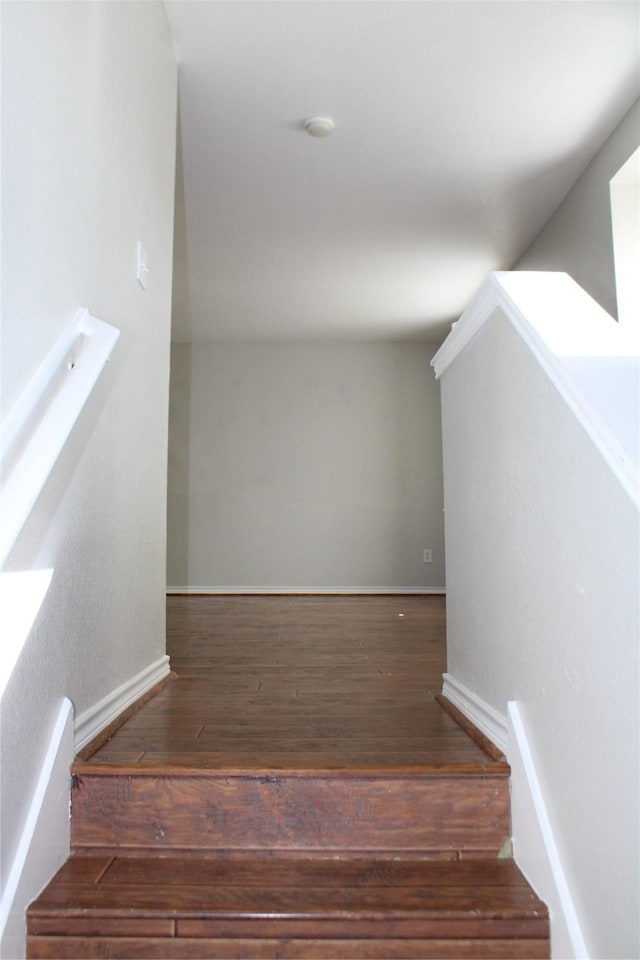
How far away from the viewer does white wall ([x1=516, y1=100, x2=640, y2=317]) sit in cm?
281

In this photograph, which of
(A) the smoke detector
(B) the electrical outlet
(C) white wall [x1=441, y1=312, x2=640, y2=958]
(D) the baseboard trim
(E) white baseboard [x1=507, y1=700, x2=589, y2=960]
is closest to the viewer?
(C) white wall [x1=441, y1=312, x2=640, y2=958]

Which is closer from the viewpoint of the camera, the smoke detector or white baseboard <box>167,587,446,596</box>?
the smoke detector

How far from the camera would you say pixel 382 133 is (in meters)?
2.89

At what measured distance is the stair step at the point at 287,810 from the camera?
4.03ft

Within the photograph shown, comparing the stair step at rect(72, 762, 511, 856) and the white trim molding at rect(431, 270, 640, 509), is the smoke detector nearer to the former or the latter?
the white trim molding at rect(431, 270, 640, 509)

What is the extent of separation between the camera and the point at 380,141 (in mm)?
2955

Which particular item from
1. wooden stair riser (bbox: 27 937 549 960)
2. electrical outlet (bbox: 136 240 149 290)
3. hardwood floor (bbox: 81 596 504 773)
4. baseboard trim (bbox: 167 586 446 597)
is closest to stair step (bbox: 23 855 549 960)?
wooden stair riser (bbox: 27 937 549 960)

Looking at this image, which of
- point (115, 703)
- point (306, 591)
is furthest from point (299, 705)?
point (306, 591)

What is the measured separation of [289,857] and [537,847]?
0.45 meters

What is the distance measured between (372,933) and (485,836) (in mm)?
316

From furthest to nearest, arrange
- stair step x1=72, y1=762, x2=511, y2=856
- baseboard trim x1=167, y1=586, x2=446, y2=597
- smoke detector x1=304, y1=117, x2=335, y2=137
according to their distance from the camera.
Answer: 1. baseboard trim x1=167, y1=586, x2=446, y2=597
2. smoke detector x1=304, y1=117, x2=335, y2=137
3. stair step x1=72, y1=762, x2=511, y2=856

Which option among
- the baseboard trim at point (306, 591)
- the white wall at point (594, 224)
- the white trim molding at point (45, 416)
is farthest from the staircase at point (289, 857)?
the baseboard trim at point (306, 591)

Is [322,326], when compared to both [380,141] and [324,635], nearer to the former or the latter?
[380,141]

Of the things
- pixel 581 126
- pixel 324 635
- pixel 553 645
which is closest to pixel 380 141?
pixel 581 126
